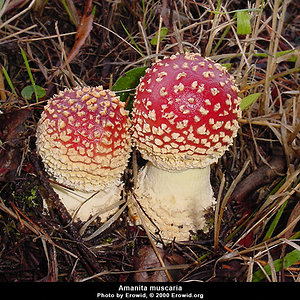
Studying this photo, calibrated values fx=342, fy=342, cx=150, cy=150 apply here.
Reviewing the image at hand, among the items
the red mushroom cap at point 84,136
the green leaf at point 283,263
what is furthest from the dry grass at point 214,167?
the red mushroom cap at point 84,136

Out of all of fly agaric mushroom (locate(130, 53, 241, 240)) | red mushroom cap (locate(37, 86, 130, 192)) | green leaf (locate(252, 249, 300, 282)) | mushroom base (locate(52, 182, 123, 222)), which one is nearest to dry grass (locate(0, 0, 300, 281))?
green leaf (locate(252, 249, 300, 282))

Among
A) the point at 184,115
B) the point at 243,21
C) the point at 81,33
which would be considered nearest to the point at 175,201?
the point at 184,115

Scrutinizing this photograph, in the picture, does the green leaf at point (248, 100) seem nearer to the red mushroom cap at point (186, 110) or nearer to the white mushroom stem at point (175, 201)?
the red mushroom cap at point (186, 110)

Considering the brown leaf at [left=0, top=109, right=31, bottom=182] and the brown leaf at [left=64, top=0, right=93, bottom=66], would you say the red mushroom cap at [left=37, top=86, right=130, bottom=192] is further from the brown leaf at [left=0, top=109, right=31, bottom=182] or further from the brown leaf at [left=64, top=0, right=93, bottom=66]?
the brown leaf at [left=64, top=0, right=93, bottom=66]

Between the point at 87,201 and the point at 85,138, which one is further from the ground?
the point at 85,138

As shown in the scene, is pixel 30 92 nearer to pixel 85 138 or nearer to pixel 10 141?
pixel 10 141

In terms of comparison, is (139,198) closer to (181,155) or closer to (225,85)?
(181,155)
